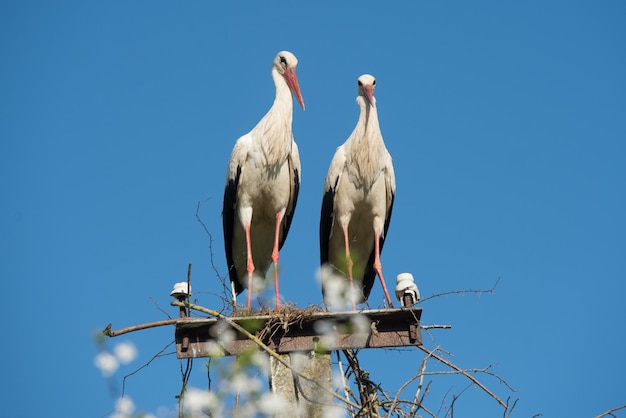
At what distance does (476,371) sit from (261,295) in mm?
1445

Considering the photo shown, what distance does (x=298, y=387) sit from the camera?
4.82m

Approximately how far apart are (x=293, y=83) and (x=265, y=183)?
0.98 m

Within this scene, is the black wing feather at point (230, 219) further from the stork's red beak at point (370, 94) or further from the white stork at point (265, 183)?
the stork's red beak at point (370, 94)

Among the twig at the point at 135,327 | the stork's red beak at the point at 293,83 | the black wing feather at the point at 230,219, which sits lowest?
the twig at the point at 135,327

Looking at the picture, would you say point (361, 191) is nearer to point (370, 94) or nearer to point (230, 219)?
point (370, 94)

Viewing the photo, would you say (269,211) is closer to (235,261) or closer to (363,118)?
(235,261)

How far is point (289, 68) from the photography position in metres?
7.61

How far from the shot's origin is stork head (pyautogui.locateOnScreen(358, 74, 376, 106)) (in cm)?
751

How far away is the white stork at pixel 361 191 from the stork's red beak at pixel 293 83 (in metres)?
0.52

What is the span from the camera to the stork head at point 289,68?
7512 millimetres

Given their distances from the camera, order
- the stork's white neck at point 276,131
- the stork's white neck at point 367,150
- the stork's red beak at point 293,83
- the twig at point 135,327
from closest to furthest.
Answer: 1. the twig at point 135,327
2. the stork's white neck at point 276,131
3. the stork's white neck at point 367,150
4. the stork's red beak at point 293,83

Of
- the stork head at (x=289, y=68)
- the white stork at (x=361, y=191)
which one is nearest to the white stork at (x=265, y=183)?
the stork head at (x=289, y=68)

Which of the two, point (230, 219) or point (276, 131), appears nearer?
point (276, 131)

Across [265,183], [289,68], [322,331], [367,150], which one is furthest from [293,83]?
[322,331]
